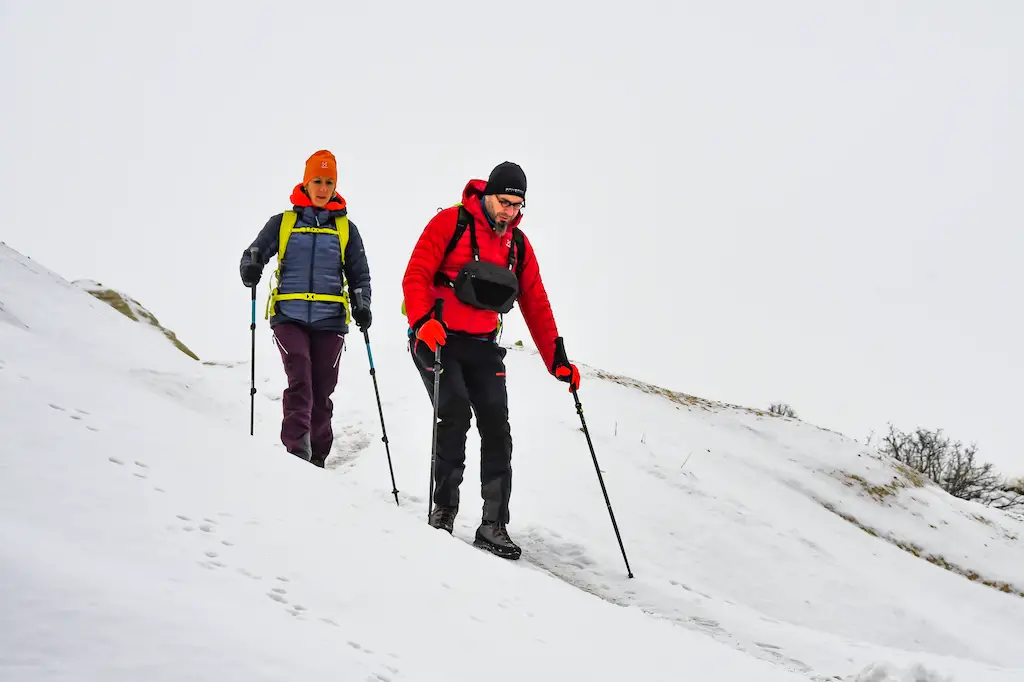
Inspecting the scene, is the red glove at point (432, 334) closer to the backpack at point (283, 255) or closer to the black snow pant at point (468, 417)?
the black snow pant at point (468, 417)

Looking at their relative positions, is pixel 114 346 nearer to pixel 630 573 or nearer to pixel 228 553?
pixel 228 553

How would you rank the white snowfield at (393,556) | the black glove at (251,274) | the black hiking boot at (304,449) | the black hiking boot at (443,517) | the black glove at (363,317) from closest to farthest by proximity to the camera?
the white snowfield at (393,556) < the black hiking boot at (443,517) < the black hiking boot at (304,449) < the black glove at (251,274) < the black glove at (363,317)

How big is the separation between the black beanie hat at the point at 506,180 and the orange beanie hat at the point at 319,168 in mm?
1682

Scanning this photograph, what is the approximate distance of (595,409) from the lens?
10.6 metres

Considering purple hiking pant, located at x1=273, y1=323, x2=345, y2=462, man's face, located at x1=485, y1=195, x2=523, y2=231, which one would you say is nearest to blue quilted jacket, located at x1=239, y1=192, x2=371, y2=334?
purple hiking pant, located at x1=273, y1=323, x2=345, y2=462

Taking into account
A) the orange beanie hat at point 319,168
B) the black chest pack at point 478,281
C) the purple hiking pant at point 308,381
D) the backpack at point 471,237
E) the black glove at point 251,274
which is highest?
the orange beanie hat at point 319,168

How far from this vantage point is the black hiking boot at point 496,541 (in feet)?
18.5

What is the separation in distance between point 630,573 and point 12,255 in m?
6.95

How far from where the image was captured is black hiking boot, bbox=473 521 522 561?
18.5 ft

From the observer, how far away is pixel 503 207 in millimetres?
5934

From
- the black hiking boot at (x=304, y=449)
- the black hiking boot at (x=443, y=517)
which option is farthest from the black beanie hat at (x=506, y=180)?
the black hiking boot at (x=304, y=449)

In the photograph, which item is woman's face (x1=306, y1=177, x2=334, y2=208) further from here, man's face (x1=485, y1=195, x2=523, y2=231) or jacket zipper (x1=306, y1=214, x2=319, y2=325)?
man's face (x1=485, y1=195, x2=523, y2=231)

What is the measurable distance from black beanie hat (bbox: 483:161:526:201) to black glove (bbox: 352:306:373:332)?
179 cm

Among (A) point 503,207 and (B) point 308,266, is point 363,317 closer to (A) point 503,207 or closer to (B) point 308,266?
(B) point 308,266
